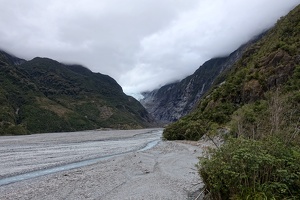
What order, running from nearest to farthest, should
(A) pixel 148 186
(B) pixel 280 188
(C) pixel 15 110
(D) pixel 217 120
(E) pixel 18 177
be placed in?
(B) pixel 280 188 < (A) pixel 148 186 < (E) pixel 18 177 < (D) pixel 217 120 < (C) pixel 15 110

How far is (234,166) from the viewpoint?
32.6 feet

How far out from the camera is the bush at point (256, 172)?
30.1 feet

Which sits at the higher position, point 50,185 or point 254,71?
point 254,71

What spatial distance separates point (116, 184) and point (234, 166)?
35.5ft

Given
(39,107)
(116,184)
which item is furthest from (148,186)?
(39,107)

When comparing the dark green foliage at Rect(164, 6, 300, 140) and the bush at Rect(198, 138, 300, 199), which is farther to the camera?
the dark green foliage at Rect(164, 6, 300, 140)

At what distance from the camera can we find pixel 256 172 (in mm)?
9734

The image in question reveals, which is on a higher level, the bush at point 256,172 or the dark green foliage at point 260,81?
the dark green foliage at point 260,81

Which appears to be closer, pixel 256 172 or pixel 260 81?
pixel 256 172

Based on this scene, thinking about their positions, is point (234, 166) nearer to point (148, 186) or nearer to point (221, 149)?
point (221, 149)

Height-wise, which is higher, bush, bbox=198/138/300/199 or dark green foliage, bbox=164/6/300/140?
dark green foliage, bbox=164/6/300/140

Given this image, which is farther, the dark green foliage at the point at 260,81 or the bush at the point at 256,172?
the dark green foliage at the point at 260,81

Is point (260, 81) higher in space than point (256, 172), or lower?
higher

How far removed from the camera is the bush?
9.18 metres
